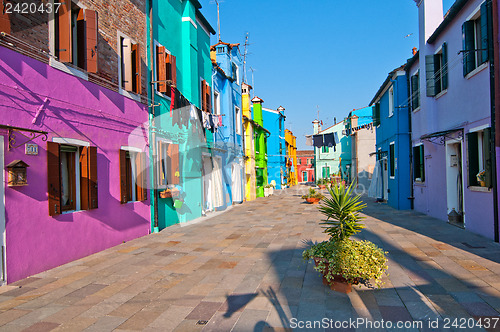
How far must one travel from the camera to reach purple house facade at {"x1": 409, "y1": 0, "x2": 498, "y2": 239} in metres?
8.32

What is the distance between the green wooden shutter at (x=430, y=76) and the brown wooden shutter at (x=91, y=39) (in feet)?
33.0

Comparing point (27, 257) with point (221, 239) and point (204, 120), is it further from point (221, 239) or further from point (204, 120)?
point (204, 120)

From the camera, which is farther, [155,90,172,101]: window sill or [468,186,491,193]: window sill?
[155,90,172,101]: window sill

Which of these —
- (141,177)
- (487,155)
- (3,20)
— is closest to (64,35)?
(3,20)

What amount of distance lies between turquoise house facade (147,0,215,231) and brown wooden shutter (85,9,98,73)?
3067 millimetres

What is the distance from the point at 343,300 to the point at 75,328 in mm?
3347

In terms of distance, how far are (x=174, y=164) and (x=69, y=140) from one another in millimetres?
4934

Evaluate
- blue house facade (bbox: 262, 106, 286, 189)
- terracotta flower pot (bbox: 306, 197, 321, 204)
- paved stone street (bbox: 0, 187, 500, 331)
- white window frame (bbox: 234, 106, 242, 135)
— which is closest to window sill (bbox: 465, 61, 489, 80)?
paved stone street (bbox: 0, 187, 500, 331)

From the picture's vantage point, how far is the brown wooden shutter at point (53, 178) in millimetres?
6508

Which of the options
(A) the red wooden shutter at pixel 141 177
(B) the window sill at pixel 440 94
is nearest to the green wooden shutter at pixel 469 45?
(B) the window sill at pixel 440 94

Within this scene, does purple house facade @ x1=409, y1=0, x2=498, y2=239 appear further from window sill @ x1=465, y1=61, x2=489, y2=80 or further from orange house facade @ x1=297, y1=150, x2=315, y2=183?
orange house facade @ x1=297, y1=150, x2=315, y2=183

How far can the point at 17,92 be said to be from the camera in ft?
19.4

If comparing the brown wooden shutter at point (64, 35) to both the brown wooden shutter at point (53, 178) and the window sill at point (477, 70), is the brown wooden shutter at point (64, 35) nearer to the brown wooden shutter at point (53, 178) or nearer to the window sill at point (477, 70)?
the brown wooden shutter at point (53, 178)

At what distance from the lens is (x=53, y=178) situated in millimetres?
6609
